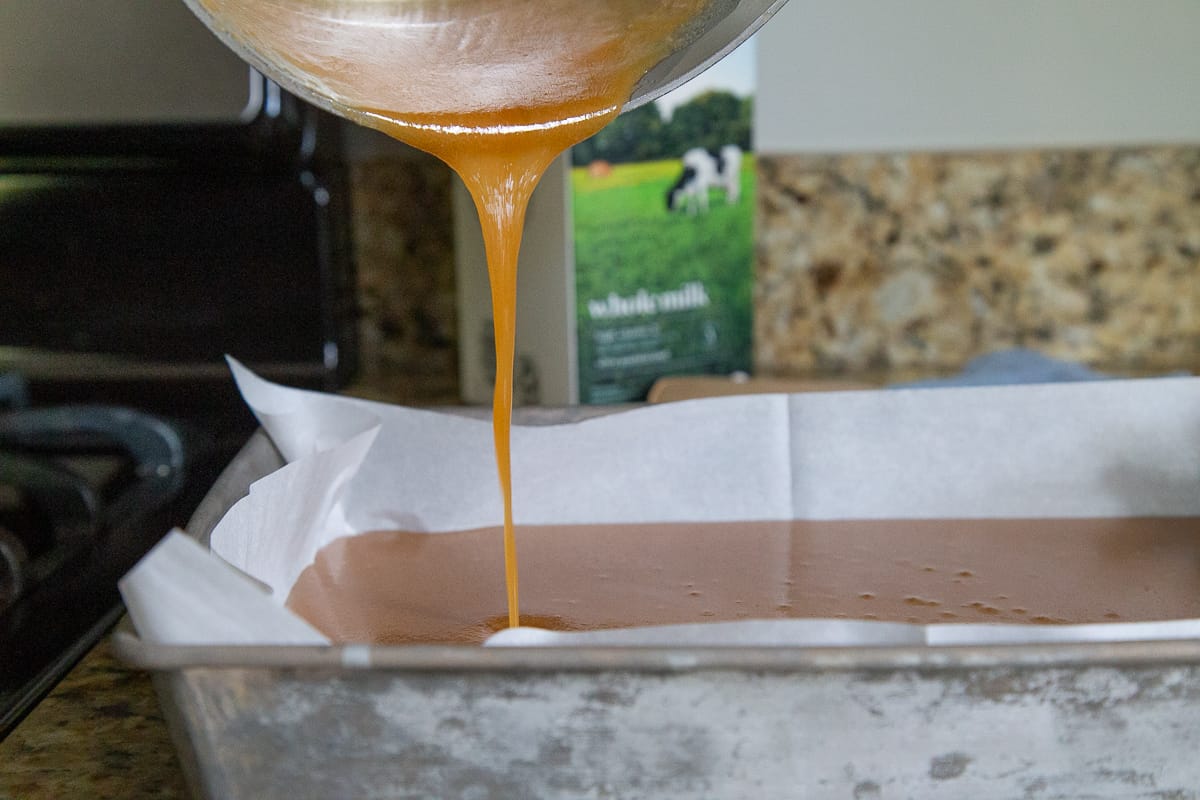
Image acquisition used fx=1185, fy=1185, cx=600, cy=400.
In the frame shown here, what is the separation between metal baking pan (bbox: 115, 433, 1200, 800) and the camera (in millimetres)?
323

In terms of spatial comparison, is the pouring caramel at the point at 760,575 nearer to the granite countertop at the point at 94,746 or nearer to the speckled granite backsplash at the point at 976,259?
the granite countertop at the point at 94,746

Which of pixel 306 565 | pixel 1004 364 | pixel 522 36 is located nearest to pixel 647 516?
pixel 306 565

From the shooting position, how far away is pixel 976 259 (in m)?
1.13

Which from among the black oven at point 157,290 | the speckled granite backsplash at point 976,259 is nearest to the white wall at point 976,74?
the speckled granite backsplash at point 976,259

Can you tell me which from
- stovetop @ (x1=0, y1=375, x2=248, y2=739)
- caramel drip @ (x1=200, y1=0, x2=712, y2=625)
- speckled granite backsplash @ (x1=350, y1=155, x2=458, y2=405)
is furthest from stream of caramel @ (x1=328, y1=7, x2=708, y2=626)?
speckled granite backsplash @ (x1=350, y1=155, x2=458, y2=405)

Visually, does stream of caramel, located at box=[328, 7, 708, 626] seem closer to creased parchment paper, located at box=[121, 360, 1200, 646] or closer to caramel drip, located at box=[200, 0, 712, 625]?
caramel drip, located at box=[200, 0, 712, 625]

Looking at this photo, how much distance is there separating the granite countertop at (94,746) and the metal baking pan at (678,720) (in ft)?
0.27

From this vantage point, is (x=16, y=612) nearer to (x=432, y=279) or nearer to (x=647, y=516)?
(x=647, y=516)

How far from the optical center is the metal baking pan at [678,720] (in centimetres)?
Result: 32

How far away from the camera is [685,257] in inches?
38.7

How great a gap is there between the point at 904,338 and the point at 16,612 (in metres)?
0.83

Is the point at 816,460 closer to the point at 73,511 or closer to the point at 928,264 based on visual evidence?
the point at 73,511

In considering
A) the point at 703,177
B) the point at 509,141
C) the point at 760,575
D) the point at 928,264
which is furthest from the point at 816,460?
the point at 928,264

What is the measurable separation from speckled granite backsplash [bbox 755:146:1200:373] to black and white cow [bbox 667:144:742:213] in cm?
14
